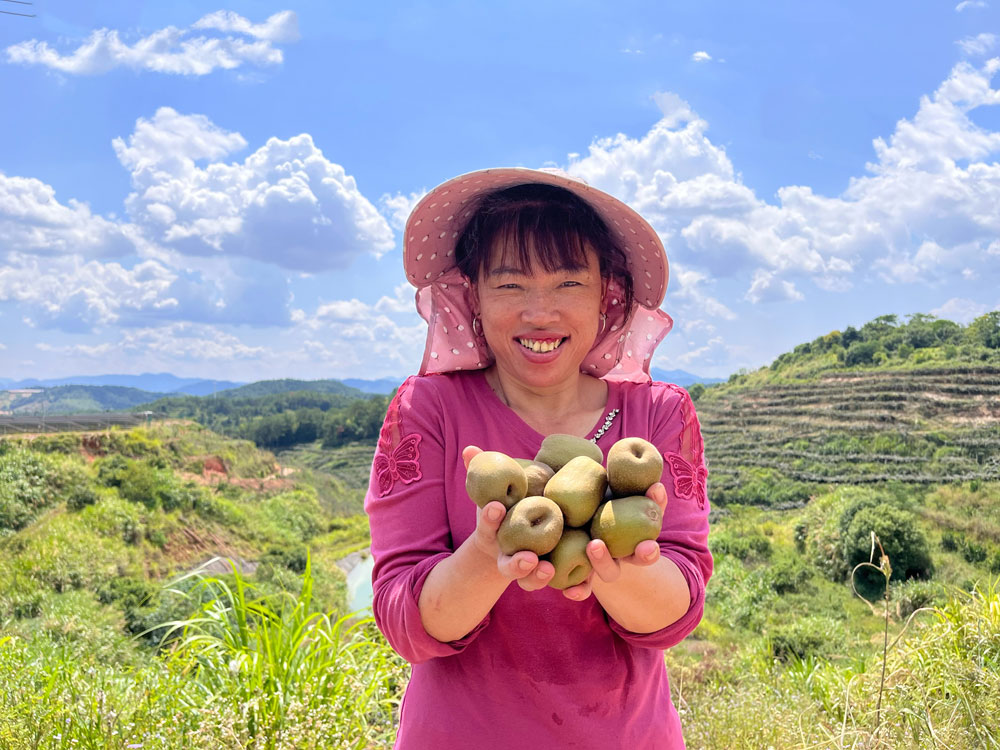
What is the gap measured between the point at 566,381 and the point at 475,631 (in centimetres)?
60

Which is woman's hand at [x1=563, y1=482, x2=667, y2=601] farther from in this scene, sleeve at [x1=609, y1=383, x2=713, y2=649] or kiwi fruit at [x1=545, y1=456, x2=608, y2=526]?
sleeve at [x1=609, y1=383, x2=713, y2=649]

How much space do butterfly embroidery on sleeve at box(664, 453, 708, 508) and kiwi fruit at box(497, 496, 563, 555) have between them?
459mm

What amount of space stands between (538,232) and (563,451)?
1.74ft

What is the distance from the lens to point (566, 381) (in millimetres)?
1586

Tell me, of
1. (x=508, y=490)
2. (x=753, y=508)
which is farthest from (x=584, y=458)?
(x=753, y=508)

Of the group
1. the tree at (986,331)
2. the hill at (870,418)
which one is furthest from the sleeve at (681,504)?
the tree at (986,331)

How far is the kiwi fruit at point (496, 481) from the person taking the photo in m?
1.06

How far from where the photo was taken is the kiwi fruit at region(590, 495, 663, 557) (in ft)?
3.41

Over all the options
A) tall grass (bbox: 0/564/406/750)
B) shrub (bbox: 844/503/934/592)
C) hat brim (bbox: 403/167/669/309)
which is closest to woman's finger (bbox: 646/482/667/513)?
hat brim (bbox: 403/167/669/309)

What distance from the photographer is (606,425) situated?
152 centimetres

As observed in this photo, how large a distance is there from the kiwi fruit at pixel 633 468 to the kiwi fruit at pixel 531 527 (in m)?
0.13

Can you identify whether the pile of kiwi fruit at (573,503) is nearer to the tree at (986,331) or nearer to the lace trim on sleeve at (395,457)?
the lace trim on sleeve at (395,457)

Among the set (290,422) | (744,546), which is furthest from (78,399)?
(744,546)

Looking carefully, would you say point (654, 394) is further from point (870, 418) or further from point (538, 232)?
point (870, 418)
